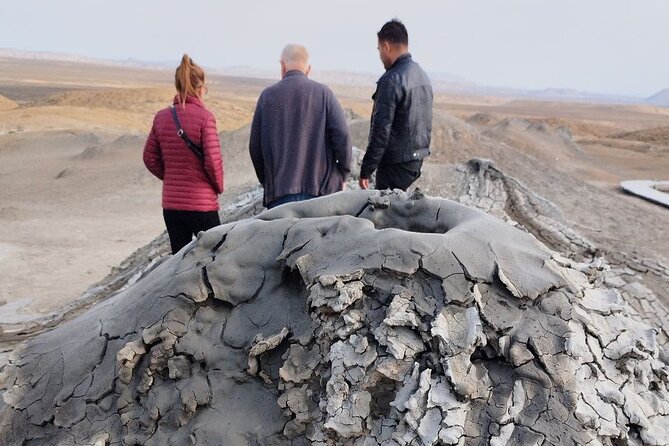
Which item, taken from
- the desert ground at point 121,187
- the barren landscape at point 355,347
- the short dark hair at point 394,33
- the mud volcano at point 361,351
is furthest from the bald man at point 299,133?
the desert ground at point 121,187

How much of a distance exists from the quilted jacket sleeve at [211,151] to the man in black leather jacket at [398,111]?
2.38 feet

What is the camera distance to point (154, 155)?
2.81 metres

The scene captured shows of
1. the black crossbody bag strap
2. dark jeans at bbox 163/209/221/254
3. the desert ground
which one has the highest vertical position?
the black crossbody bag strap

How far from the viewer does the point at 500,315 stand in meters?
1.49

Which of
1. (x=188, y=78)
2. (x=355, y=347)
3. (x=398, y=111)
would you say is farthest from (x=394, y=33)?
(x=355, y=347)

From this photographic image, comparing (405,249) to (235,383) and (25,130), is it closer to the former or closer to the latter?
(235,383)

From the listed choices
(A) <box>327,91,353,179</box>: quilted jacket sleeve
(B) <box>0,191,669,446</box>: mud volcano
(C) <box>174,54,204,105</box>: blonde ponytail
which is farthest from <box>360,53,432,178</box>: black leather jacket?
(B) <box>0,191,669,446</box>: mud volcano

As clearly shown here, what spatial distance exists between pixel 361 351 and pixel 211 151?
154 cm

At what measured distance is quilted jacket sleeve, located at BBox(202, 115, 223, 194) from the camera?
2.69 meters

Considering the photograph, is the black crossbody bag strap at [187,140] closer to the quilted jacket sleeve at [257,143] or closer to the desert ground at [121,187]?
the quilted jacket sleeve at [257,143]

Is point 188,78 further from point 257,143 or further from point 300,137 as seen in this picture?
point 300,137

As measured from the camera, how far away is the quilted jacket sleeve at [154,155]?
2.77 metres

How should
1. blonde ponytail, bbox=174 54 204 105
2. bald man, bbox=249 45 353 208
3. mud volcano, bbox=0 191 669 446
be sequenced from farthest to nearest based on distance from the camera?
bald man, bbox=249 45 353 208
blonde ponytail, bbox=174 54 204 105
mud volcano, bbox=0 191 669 446

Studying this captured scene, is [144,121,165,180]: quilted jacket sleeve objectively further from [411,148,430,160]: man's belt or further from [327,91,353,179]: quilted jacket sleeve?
[411,148,430,160]: man's belt
